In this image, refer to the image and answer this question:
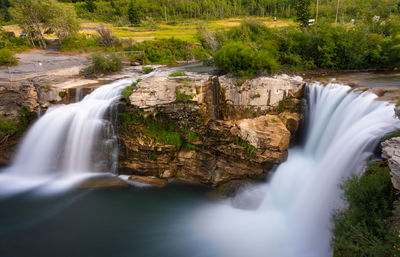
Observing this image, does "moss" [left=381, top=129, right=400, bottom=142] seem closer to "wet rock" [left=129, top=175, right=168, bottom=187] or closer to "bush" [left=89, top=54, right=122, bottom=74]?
"wet rock" [left=129, top=175, right=168, bottom=187]

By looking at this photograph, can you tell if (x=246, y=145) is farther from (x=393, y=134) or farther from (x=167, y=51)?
(x=167, y=51)

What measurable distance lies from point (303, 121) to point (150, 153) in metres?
7.75

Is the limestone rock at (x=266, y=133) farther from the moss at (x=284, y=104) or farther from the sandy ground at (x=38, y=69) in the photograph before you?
the sandy ground at (x=38, y=69)

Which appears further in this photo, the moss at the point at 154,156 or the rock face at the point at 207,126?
the moss at the point at 154,156

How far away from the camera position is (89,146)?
42.8 ft

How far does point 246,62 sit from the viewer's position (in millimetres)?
12234

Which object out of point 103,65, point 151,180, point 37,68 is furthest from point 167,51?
point 151,180

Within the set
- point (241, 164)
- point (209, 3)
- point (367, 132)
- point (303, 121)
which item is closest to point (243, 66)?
point (303, 121)

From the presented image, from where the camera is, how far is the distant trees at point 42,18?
26.1 m

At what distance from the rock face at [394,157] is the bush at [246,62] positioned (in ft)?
23.0

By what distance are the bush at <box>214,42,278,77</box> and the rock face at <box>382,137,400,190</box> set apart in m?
7.02

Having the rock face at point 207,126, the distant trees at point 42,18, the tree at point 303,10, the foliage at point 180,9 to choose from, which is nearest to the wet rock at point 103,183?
the rock face at point 207,126

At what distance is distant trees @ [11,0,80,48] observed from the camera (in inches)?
1027

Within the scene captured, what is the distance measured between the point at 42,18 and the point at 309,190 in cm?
3151
